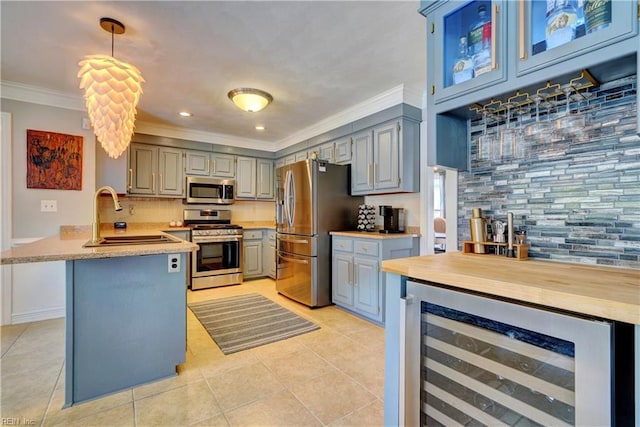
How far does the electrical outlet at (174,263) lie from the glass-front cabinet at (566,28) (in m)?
2.17

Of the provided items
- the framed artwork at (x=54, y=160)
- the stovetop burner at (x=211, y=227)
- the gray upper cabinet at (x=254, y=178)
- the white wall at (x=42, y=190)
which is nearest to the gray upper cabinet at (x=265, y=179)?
the gray upper cabinet at (x=254, y=178)

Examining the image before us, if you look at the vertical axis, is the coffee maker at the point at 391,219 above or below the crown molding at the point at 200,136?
below

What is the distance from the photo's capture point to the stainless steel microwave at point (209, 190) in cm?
456

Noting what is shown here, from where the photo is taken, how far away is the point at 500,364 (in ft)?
3.19

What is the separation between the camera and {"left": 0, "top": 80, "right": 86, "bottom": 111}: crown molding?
9.79 feet

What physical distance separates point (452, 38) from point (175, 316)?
236 cm

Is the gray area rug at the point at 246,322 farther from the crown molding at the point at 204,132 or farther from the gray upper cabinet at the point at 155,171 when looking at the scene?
the crown molding at the point at 204,132

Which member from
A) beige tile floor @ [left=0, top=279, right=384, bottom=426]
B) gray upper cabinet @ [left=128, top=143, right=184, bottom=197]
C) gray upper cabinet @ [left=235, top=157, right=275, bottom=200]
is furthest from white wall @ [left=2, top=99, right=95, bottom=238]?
gray upper cabinet @ [left=235, top=157, right=275, bottom=200]

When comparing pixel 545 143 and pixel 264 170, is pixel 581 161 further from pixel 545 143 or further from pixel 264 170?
pixel 264 170

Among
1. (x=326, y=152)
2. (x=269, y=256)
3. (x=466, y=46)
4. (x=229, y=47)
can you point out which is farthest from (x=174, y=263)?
(x=269, y=256)

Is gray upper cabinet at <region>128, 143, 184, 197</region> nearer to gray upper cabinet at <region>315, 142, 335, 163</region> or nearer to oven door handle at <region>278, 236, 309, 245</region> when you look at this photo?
oven door handle at <region>278, 236, 309, 245</region>

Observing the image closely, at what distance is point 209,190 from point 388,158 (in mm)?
2948

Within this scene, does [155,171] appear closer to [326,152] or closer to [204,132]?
[204,132]

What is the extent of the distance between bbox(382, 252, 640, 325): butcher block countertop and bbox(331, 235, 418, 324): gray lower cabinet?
1626 mm
